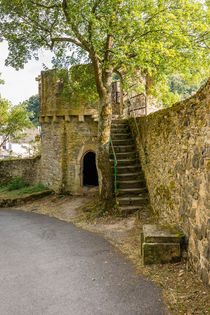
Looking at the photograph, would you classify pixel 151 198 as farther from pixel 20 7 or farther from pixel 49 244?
pixel 20 7

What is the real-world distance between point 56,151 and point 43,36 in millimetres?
5473

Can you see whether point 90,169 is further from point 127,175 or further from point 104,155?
point 104,155

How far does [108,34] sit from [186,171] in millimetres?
5390

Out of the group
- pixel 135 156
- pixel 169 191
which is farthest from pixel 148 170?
pixel 169 191

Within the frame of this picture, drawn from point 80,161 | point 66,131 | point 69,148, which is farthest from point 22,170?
point 80,161

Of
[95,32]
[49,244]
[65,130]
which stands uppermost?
[95,32]

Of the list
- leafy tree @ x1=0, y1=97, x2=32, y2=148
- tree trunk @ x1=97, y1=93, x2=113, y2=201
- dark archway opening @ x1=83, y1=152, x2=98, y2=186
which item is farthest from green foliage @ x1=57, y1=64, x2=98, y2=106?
leafy tree @ x1=0, y1=97, x2=32, y2=148

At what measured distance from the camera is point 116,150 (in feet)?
33.0

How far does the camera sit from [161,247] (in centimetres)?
466

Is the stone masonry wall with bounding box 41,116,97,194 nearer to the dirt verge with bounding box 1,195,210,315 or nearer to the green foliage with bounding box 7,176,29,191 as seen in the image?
the dirt verge with bounding box 1,195,210,315

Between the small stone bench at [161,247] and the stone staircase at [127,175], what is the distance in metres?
3.11

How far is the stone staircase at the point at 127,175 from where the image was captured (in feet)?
26.6

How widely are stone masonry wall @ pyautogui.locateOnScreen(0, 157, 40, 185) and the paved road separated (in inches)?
340

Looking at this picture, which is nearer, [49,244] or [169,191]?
[169,191]
